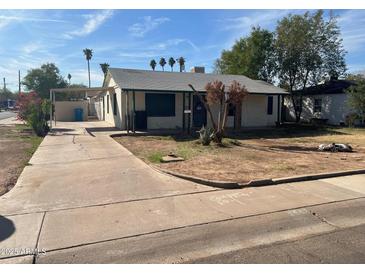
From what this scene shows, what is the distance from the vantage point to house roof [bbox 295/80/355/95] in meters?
24.9

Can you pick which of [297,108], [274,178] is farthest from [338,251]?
[297,108]

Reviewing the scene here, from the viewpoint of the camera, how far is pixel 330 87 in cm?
2617

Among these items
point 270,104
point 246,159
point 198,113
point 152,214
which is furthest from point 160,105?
point 152,214

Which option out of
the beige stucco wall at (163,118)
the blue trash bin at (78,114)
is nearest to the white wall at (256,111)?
the beige stucco wall at (163,118)

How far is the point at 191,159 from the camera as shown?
9609 mm

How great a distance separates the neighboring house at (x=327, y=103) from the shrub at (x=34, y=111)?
20.2 metres

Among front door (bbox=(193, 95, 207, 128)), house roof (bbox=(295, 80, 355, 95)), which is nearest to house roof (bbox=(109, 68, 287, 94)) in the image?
front door (bbox=(193, 95, 207, 128))

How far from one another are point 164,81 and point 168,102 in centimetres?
157

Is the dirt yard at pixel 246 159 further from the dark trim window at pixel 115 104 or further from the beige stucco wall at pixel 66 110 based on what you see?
the beige stucco wall at pixel 66 110

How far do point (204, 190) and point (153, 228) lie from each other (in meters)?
2.06

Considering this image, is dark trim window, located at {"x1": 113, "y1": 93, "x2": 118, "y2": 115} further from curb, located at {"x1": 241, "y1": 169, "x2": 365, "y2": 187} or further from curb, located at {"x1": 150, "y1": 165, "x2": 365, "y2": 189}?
curb, located at {"x1": 241, "y1": 169, "x2": 365, "y2": 187}

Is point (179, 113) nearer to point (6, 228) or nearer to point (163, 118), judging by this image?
point (163, 118)

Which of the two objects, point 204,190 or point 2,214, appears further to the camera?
point 204,190
